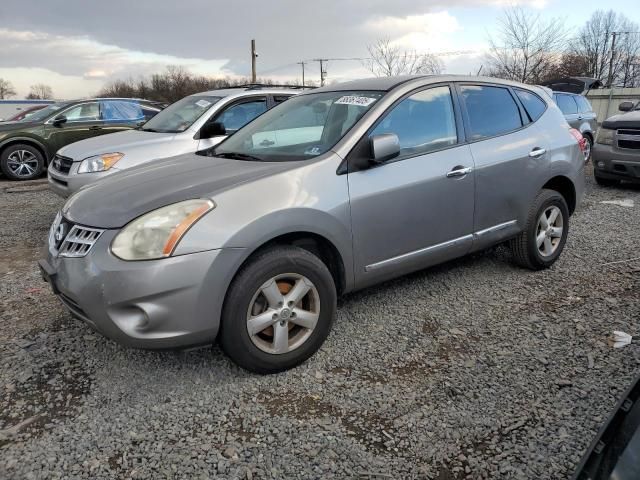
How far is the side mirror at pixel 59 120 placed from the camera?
33.2 ft

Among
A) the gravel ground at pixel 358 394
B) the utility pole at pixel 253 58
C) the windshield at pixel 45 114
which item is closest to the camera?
the gravel ground at pixel 358 394

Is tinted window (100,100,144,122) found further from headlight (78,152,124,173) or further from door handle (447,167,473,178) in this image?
door handle (447,167,473,178)

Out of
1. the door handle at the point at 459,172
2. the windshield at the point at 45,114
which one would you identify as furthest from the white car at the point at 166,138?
the windshield at the point at 45,114

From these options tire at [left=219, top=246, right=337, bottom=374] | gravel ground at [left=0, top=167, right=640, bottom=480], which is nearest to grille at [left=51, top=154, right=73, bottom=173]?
gravel ground at [left=0, top=167, right=640, bottom=480]

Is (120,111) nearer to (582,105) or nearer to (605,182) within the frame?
(605,182)

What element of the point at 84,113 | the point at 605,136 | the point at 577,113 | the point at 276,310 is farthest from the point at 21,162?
the point at 577,113

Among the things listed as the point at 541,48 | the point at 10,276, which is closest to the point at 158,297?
the point at 10,276

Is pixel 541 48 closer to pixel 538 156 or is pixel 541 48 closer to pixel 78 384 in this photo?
pixel 538 156

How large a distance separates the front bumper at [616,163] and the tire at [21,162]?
10.6m

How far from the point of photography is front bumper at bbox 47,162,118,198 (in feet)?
18.6

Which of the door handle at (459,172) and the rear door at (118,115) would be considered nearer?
the door handle at (459,172)

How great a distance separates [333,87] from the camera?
397cm

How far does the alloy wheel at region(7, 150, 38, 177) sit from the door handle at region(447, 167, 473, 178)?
9585mm

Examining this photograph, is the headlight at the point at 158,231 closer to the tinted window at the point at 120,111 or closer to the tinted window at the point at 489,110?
the tinted window at the point at 489,110
